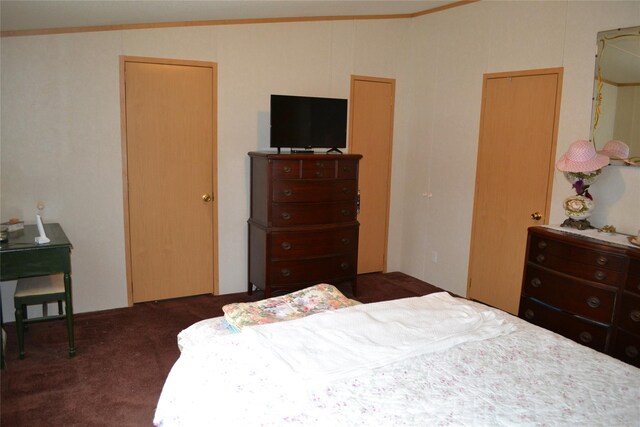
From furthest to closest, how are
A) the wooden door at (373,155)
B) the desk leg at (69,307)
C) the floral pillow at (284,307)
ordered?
the wooden door at (373,155) < the desk leg at (69,307) < the floral pillow at (284,307)

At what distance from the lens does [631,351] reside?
3.03 metres

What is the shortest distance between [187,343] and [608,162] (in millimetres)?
3056

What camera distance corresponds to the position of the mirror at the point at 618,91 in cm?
347

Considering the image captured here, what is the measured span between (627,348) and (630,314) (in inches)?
8.4

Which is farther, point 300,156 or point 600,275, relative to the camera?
point 300,156

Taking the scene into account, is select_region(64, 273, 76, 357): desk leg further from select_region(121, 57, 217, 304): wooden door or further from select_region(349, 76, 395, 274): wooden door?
select_region(349, 76, 395, 274): wooden door

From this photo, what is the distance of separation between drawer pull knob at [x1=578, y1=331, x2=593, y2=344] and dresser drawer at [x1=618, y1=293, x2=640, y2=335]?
0.71 feet

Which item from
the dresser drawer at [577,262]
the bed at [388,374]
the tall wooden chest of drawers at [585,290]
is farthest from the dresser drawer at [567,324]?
the bed at [388,374]

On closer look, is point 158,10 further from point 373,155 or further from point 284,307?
point 373,155

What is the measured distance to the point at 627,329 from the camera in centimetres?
305

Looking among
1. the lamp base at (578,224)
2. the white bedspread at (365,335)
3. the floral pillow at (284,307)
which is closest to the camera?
the white bedspread at (365,335)

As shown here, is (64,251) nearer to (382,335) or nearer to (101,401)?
(101,401)

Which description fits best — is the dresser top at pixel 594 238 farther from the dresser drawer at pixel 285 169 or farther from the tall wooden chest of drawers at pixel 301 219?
the dresser drawer at pixel 285 169

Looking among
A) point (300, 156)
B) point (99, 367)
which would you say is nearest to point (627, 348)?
point (300, 156)
